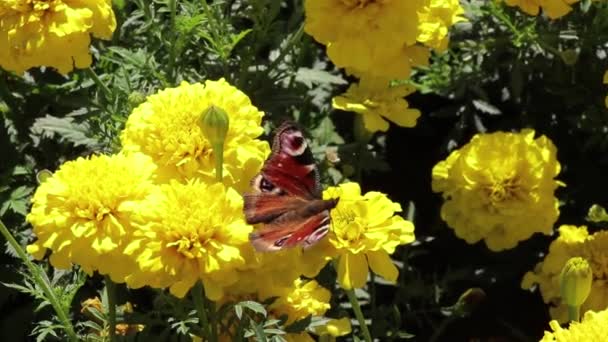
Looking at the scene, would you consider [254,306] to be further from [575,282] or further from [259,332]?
[575,282]

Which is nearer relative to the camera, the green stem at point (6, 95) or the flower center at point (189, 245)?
the flower center at point (189, 245)

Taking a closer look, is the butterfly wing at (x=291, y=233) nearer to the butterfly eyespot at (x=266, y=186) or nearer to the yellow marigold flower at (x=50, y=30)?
the butterfly eyespot at (x=266, y=186)

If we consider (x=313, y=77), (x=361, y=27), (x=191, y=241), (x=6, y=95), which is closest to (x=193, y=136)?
(x=191, y=241)

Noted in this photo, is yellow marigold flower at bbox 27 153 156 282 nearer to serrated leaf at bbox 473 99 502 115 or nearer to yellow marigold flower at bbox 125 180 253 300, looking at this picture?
yellow marigold flower at bbox 125 180 253 300

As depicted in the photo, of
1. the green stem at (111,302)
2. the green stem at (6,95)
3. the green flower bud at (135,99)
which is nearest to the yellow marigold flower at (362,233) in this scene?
the green stem at (111,302)

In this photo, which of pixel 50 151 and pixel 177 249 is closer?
pixel 177 249

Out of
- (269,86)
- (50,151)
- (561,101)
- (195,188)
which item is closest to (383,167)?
(269,86)

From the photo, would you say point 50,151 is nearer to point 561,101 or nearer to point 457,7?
point 457,7
